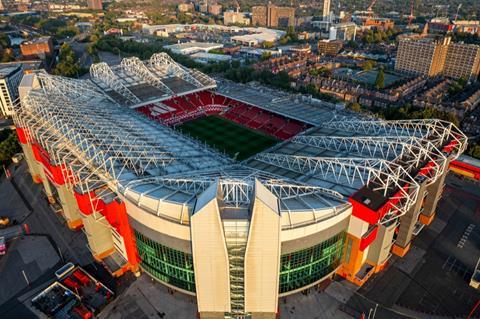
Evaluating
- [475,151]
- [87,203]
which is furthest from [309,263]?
[475,151]

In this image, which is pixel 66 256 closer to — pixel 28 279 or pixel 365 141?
pixel 28 279

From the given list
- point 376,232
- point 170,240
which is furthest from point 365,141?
point 170,240

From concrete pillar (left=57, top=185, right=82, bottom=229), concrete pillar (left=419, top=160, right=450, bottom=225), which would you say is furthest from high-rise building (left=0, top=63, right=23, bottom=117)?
concrete pillar (left=419, top=160, right=450, bottom=225)

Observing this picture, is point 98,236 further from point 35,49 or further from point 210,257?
point 35,49

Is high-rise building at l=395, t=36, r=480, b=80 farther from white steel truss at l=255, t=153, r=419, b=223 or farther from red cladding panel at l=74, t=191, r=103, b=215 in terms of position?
red cladding panel at l=74, t=191, r=103, b=215

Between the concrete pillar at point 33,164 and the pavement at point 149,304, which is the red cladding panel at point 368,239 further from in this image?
the concrete pillar at point 33,164

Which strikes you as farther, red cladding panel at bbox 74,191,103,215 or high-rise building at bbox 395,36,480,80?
high-rise building at bbox 395,36,480,80
